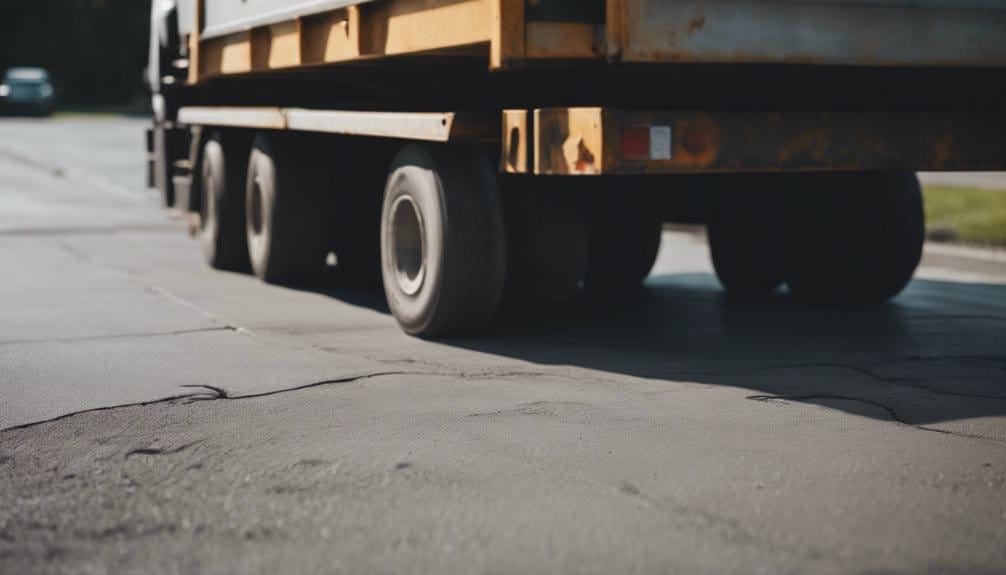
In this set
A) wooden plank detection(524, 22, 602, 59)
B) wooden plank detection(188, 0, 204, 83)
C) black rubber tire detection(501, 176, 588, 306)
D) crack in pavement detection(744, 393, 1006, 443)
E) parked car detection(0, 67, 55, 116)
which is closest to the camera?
crack in pavement detection(744, 393, 1006, 443)

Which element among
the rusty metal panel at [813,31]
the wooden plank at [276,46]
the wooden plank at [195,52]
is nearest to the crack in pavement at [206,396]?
the rusty metal panel at [813,31]

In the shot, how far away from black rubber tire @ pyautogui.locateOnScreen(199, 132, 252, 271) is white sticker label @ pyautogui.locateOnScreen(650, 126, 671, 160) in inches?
234

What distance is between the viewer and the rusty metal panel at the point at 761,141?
682 centimetres

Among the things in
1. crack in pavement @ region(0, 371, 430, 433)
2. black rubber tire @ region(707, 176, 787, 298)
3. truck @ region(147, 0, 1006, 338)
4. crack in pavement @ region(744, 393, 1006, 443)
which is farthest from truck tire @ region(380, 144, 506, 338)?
black rubber tire @ region(707, 176, 787, 298)

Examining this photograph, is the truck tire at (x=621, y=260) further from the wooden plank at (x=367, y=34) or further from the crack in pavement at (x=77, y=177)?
the crack in pavement at (x=77, y=177)

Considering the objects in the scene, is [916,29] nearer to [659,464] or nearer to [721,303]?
[659,464]

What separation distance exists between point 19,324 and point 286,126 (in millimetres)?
2346

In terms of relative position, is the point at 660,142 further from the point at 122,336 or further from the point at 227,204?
→ the point at 227,204

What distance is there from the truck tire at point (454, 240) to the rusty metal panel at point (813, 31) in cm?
175

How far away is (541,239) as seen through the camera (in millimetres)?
8812

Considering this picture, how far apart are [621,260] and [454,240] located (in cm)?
355

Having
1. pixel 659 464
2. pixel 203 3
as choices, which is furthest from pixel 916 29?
pixel 203 3

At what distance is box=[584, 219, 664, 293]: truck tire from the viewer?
11.3 m

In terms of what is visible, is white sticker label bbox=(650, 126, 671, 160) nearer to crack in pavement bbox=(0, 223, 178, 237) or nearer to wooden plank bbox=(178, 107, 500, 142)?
wooden plank bbox=(178, 107, 500, 142)
